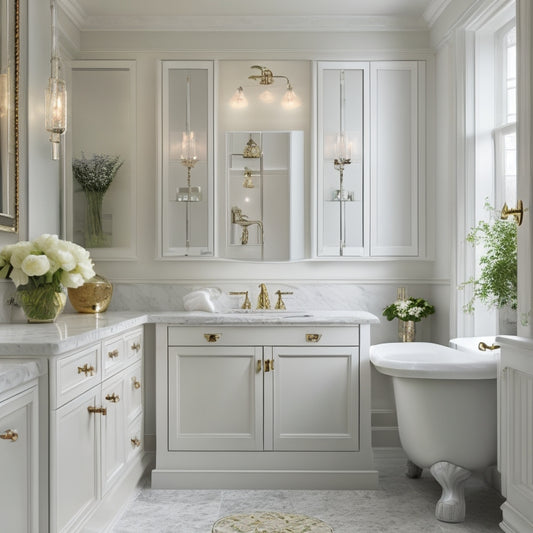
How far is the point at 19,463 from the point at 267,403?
5.81 feet

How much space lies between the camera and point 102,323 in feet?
9.13

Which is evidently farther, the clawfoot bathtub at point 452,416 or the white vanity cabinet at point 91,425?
the clawfoot bathtub at point 452,416

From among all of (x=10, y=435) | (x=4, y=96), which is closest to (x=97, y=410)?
(x=10, y=435)

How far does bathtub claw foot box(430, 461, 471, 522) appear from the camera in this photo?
9.34 feet

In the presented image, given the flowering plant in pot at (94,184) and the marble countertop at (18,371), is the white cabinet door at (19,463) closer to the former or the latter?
the marble countertop at (18,371)

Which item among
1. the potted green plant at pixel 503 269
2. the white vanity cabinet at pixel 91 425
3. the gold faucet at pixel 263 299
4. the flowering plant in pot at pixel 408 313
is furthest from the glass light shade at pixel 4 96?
the flowering plant in pot at pixel 408 313

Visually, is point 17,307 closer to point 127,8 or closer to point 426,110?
point 127,8

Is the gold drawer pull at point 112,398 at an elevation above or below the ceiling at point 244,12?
below

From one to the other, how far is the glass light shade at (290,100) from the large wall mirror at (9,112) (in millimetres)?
1640

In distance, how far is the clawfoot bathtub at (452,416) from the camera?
2.77 metres

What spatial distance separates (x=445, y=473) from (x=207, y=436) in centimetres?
124

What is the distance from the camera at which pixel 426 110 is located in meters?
3.96

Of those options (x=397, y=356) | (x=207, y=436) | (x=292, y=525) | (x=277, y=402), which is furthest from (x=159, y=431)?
(x=397, y=356)

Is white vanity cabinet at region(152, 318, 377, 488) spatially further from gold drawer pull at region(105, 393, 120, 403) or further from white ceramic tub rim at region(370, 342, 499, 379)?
gold drawer pull at region(105, 393, 120, 403)
